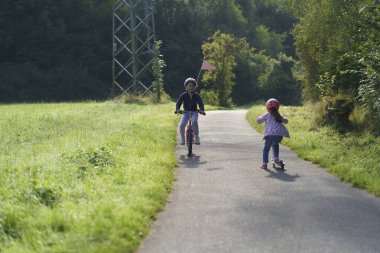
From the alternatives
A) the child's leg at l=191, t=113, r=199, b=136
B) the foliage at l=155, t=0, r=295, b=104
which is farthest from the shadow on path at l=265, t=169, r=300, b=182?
the foliage at l=155, t=0, r=295, b=104

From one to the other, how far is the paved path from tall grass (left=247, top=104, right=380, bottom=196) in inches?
11.4

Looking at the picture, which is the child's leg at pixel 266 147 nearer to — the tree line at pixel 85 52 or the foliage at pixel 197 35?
the tree line at pixel 85 52

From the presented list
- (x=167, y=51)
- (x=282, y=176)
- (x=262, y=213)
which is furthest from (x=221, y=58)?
(x=262, y=213)

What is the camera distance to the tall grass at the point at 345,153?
999 cm

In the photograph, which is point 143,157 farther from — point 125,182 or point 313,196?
point 313,196

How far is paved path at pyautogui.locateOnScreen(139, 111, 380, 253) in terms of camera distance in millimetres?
6109

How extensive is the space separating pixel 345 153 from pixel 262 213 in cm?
584

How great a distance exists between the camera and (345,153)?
12.7 metres

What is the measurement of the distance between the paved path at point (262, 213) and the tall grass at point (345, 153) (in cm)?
29

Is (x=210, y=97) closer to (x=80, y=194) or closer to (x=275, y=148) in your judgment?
(x=275, y=148)

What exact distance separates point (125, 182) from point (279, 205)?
7.95 feet

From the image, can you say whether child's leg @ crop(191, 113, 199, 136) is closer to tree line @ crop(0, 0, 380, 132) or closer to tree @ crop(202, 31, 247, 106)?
tree line @ crop(0, 0, 380, 132)

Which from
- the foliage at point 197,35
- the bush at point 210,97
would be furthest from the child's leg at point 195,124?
the foliage at point 197,35

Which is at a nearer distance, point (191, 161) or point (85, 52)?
point (191, 161)
